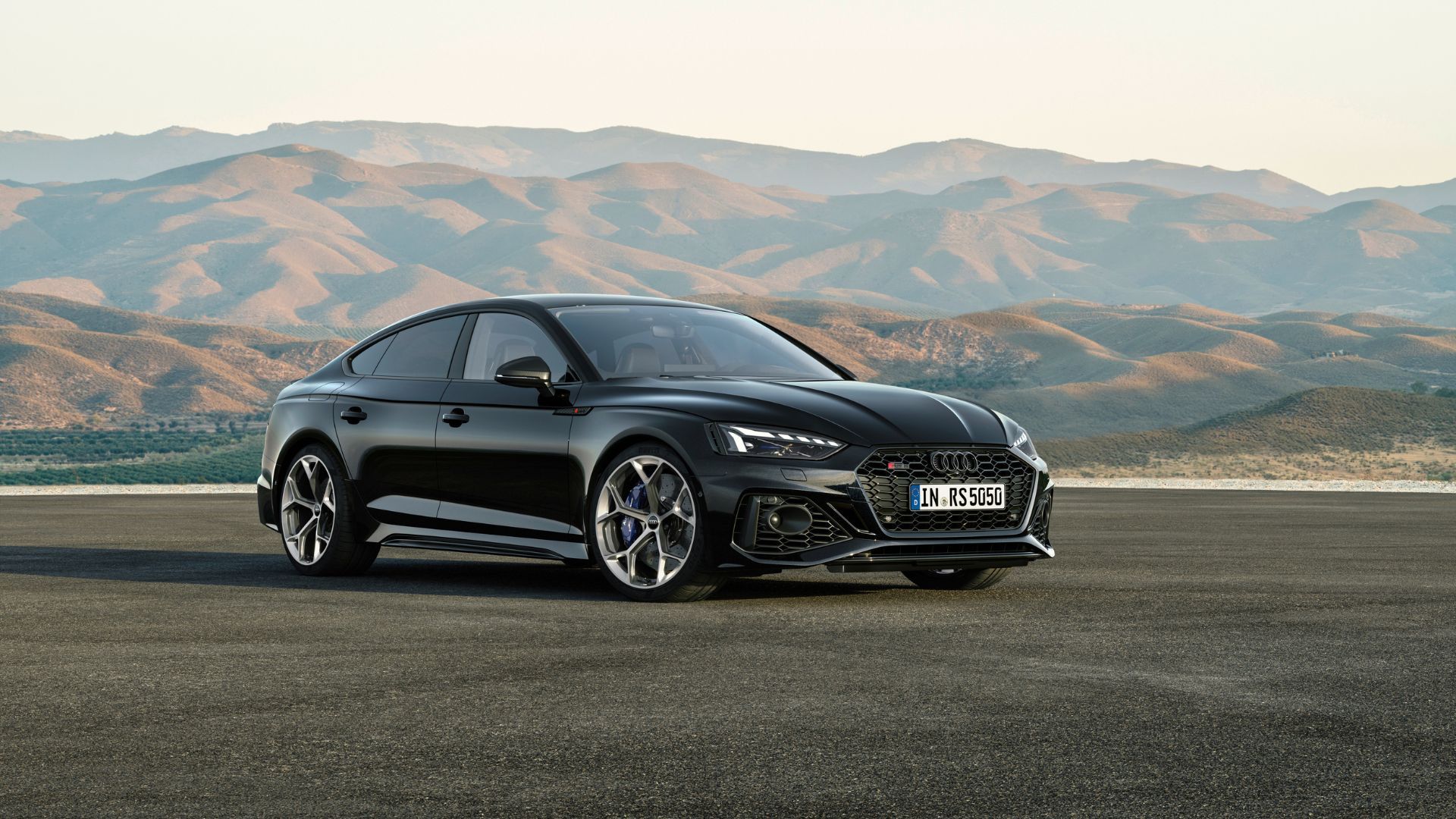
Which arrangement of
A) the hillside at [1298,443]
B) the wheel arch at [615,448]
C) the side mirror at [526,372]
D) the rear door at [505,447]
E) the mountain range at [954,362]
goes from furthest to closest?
1. the mountain range at [954,362]
2. the hillside at [1298,443]
3. the rear door at [505,447]
4. the side mirror at [526,372]
5. the wheel arch at [615,448]

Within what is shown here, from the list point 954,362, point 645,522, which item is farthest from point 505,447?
point 954,362

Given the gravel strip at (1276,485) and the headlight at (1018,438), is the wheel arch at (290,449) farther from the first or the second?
the gravel strip at (1276,485)

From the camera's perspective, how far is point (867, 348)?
14850 centimetres

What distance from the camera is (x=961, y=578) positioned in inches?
401

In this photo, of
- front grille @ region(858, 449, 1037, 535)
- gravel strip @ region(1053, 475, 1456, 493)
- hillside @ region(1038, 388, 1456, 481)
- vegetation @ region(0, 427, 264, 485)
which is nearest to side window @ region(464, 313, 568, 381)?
front grille @ region(858, 449, 1037, 535)

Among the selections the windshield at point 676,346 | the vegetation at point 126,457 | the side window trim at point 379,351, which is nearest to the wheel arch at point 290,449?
the side window trim at point 379,351

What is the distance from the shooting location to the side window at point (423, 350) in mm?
10602

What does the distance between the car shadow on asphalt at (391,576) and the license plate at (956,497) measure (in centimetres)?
109

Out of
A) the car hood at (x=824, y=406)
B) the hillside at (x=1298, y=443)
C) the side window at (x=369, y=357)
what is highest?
the side window at (x=369, y=357)

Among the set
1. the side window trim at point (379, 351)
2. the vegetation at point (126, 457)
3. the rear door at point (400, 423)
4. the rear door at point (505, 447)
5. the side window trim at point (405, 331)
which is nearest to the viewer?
the rear door at point (505, 447)

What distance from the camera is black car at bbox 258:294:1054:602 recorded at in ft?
29.0

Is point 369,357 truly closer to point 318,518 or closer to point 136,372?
point 318,518

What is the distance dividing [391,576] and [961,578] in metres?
3.55

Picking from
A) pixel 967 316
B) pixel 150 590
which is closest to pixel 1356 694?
pixel 150 590
